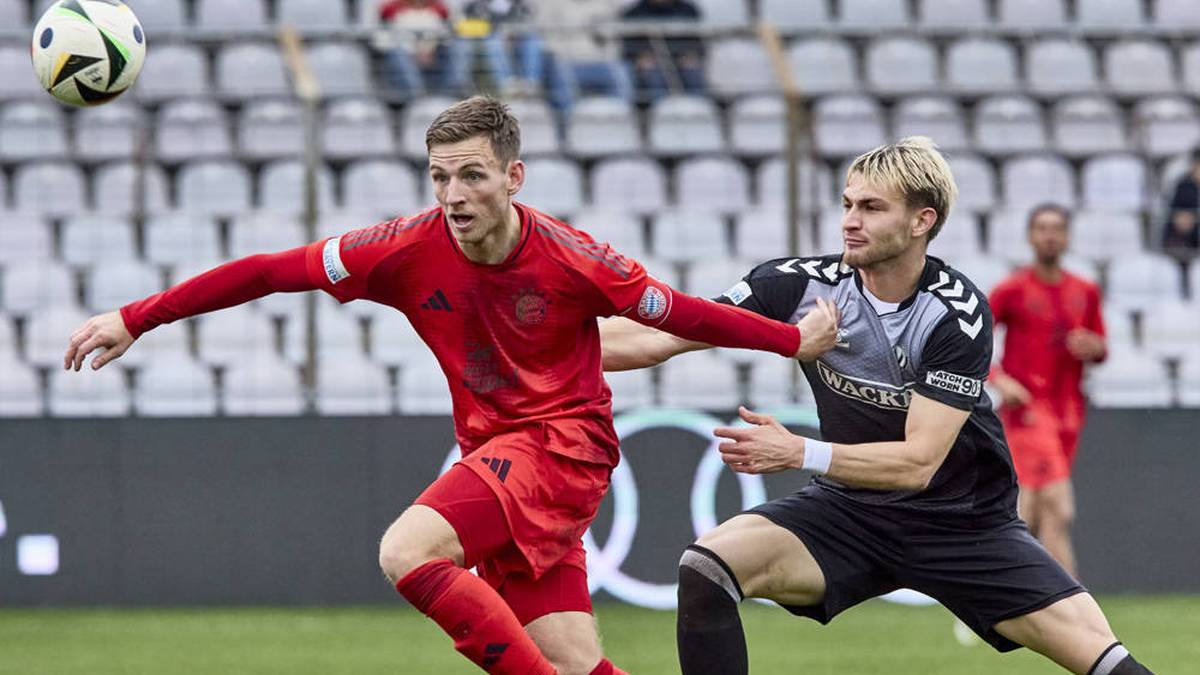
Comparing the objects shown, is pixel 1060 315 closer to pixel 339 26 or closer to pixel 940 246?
pixel 940 246

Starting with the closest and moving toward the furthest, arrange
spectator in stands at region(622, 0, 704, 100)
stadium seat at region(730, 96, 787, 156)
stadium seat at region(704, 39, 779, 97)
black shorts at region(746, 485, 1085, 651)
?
black shorts at region(746, 485, 1085, 651)
spectator in stands at region(622, 0, 704, 100)
stadium seat at region(730, 96, 787, 156)
stadium seat at region(704, 39, 779, 97)

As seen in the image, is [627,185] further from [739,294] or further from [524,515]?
[524,515]

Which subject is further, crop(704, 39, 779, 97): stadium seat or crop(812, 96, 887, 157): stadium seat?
crop(704, 39, 779, 97): stadium seat

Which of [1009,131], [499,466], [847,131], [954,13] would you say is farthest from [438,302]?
[954,13]

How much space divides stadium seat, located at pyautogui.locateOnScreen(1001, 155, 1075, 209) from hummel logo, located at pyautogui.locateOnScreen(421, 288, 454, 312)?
8.23 meters

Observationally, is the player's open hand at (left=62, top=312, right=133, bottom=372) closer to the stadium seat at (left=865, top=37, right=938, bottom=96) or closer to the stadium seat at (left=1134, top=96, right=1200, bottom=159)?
the stadium seat at (left=1134, top=96, right=1200, bottom=159)

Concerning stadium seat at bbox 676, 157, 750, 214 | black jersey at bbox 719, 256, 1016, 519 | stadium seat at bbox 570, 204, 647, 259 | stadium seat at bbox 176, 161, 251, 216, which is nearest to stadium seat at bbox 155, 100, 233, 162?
stadium seat at bbox 176, 161, 251, 216

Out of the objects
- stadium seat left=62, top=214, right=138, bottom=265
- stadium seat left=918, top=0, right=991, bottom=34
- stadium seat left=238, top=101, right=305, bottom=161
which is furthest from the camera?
stadium seat left=918, top=0, right=991, bottom=34

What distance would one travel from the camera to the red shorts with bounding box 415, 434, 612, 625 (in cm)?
549

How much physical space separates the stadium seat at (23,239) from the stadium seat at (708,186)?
4390 millimetres

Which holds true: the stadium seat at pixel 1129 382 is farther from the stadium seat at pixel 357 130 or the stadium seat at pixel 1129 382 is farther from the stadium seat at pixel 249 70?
the stadium seat at pixel 249 70

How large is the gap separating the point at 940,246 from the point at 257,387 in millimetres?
4745

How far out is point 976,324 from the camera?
580cm

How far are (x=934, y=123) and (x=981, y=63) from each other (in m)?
1.74
